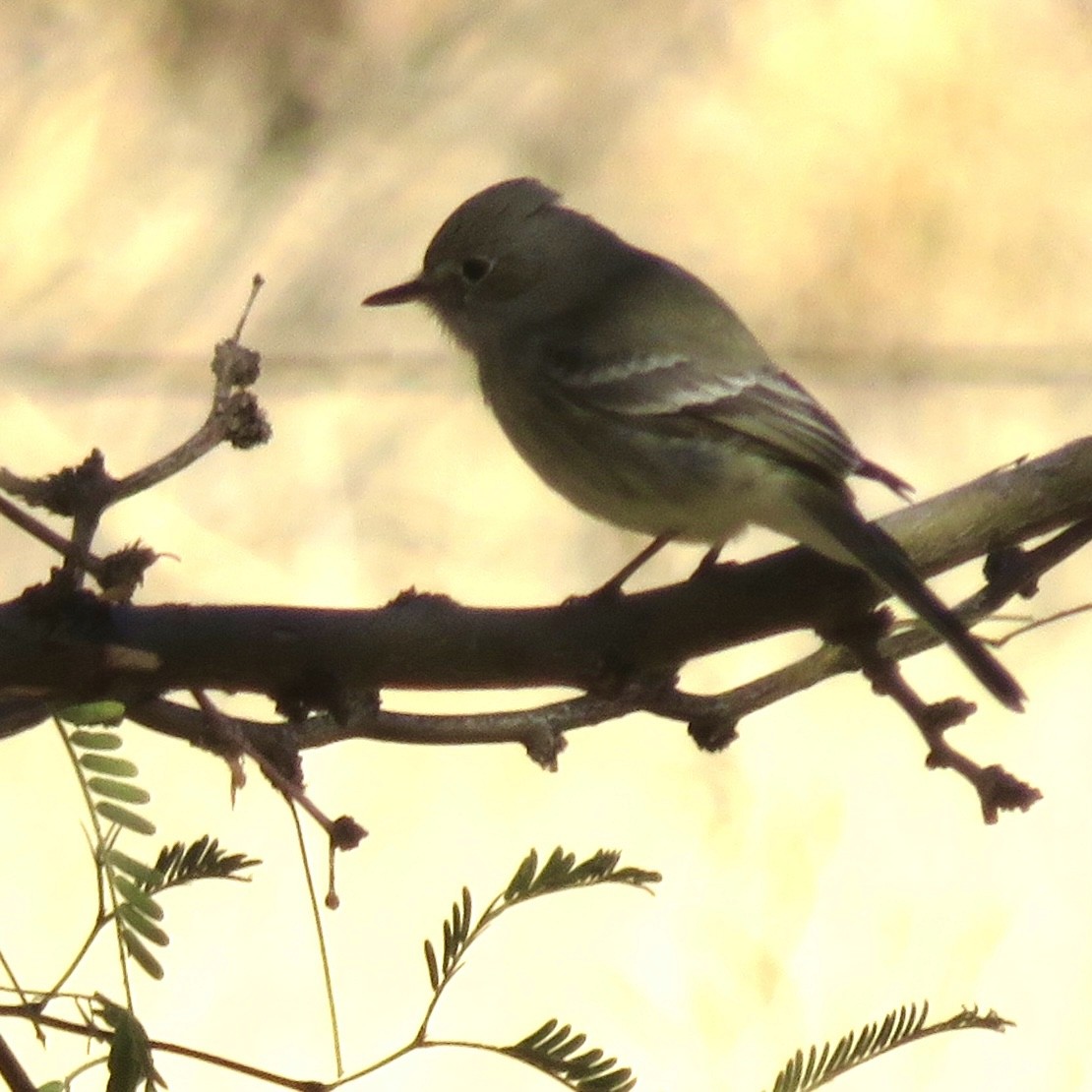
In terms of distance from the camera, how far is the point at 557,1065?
1.52 meters

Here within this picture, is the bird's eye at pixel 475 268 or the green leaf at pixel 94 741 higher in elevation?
the bird's eye at pixel 475 268

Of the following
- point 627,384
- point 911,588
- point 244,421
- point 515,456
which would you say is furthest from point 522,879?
point 515,456

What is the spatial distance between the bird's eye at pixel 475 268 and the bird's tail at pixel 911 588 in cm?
124

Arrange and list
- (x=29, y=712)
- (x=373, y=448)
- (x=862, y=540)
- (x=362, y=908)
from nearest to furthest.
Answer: (x=29, y=712), (x=862, y=540), (x=362, y=908), (x=373, y=448)

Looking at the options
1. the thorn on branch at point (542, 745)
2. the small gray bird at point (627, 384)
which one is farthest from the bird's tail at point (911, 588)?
the thorn on branch at point (542, 745)

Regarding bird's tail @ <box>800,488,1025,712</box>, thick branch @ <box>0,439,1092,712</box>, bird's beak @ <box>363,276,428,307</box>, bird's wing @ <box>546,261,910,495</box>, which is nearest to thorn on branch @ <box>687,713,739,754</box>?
thick branch @ <box>0,439,1092,712</box>

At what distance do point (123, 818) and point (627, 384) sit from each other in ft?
5.92

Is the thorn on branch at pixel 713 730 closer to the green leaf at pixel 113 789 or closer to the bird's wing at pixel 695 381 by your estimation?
the green leaf at pixel 113 789

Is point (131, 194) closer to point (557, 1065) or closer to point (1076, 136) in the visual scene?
point (1076, 136)

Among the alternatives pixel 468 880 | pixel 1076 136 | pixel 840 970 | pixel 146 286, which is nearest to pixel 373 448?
pixel 146 286

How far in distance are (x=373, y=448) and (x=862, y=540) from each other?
2.26 meters

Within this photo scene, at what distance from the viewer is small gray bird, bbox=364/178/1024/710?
9.62 ft

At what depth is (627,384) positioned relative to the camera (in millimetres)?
3129

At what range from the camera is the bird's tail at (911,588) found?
1.99 metres
